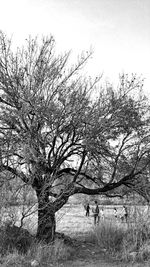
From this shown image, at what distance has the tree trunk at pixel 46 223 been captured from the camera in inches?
394

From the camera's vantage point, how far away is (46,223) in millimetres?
10352

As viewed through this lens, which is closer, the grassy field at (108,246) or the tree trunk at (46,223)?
the grassy field at (108,246)

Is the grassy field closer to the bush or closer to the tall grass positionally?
the tall grass

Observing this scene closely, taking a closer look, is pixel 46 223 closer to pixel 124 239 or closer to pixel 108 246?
pixel 108 246

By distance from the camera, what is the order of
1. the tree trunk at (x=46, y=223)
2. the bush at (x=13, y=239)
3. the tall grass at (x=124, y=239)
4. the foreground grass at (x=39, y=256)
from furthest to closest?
the tree trunk at (x=46, y=223)
the tall grass at (x=124, y=239)
the bush at (x=13, y=239)
the foreground grass at (x=39, y=256)

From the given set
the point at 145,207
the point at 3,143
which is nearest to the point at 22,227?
the point at 3,143

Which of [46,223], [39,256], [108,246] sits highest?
[46,223]

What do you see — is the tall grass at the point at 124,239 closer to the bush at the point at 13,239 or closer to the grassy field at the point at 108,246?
the grassy field at the point at 108,246

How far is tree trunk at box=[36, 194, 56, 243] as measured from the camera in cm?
1001

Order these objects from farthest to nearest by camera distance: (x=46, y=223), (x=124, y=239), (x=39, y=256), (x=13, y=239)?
(x=46, y=223) → (x=124, y=239) → (x=13, y=239) → (x=39, y=256)

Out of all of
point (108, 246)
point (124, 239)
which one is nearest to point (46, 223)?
point (108, 246)

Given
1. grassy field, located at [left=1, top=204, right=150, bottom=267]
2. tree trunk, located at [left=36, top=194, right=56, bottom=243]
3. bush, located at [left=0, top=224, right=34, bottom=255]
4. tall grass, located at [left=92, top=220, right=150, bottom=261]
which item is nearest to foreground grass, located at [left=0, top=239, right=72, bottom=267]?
grassy field, located at [left=1, top=204, right=150, bottom=267]

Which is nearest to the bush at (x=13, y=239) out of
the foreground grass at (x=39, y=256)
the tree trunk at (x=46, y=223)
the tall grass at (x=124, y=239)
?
the foreground grass at (x=39, y=256)

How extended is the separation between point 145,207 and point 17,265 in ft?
16.6
